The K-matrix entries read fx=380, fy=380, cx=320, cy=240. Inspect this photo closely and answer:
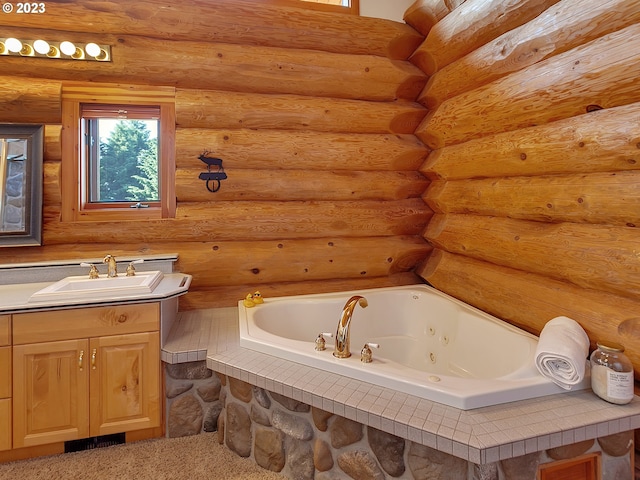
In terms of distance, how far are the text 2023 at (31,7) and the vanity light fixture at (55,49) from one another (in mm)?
184

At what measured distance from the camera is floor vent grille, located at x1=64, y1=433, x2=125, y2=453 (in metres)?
2.01

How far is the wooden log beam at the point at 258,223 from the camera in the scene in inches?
99.8

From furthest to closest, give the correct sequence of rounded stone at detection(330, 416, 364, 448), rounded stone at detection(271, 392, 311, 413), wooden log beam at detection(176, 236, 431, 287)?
wooden log beam at detection(176, 236, 431, 287) < rounded stone at detection(271, 392, 311, 413) < rounded stone at detection(330, 416, 364, 448)

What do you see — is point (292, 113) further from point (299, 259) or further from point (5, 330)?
point (5, 330)

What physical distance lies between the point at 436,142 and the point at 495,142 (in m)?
0.67

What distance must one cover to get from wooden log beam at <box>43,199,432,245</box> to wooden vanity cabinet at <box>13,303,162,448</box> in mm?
734

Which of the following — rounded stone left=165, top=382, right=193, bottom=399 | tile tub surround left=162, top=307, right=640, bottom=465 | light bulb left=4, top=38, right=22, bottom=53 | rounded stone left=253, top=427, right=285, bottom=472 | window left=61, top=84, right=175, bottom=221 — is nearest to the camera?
tile tub surround left=162, top=307, right=640, bottom=465

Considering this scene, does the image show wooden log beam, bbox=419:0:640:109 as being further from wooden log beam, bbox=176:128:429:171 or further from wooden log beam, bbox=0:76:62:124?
wooden log beam, bbox=0:76:62:124

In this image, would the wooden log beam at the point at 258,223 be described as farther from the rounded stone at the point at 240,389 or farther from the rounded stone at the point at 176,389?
the rounded stone at the point at 240,389

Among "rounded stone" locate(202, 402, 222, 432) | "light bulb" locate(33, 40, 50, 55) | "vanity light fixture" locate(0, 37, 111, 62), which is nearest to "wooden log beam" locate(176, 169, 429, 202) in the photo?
"vanity light fixture" locate(0, 37, 111, 62)

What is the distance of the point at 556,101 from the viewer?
1798 mm

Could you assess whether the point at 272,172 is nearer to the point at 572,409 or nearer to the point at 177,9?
the point at 177,9

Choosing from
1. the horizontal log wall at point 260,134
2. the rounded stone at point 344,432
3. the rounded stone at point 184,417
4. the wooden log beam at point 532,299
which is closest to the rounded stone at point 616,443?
the wooden log beam at point 532,299

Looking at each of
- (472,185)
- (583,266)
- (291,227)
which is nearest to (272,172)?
(291,227)
